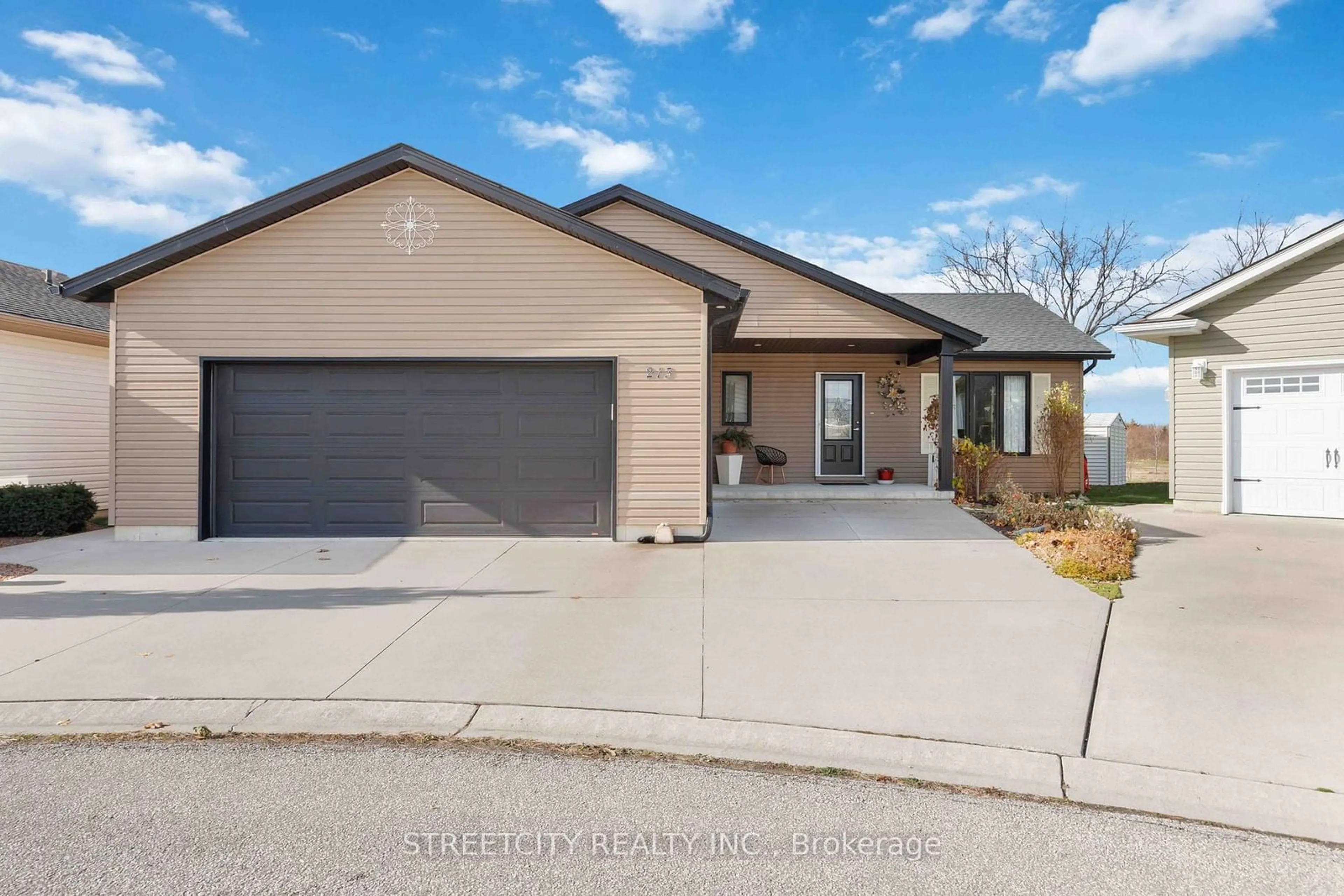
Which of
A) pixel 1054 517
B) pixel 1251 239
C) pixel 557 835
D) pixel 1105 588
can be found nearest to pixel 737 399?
pixel 1054 517

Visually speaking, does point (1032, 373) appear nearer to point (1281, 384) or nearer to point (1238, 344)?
point (1238, 344)

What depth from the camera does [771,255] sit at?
12453 mm

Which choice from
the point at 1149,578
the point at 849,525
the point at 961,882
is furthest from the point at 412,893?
the point at 849,525

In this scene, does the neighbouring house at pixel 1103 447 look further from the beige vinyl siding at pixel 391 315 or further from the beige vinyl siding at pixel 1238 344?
the beige vinyl siding at pixel 391 315

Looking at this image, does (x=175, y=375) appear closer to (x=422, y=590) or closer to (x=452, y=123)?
(x=422, y=590)

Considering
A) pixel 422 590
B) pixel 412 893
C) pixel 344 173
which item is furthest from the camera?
pixel 344 173

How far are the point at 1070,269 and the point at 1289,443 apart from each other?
21.3 meters

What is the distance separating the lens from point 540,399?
9.23 meters

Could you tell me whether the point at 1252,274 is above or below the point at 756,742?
above

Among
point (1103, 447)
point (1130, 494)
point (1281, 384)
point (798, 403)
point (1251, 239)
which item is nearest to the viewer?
point (1281, 384)

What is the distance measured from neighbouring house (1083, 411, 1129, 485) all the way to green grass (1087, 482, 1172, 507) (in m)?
0.34

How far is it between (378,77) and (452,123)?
66.0 inches

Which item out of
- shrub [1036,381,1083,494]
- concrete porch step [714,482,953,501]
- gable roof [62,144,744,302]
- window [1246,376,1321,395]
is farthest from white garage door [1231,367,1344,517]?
gable roof [62,144,744,302]

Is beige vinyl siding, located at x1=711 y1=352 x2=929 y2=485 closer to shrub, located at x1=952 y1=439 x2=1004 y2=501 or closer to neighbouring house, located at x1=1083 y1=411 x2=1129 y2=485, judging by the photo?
shrub, located at x1=952 y1=439 x2=1004 y2=501
